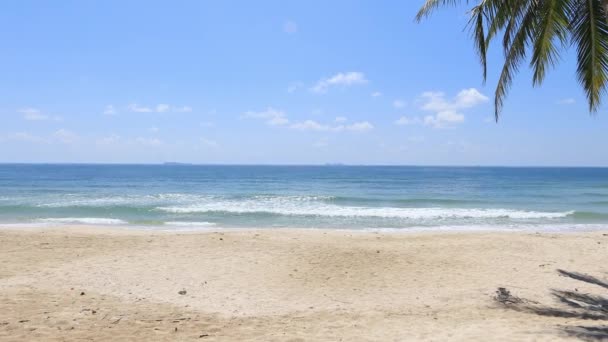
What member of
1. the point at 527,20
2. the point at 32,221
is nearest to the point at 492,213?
the point at 527,20

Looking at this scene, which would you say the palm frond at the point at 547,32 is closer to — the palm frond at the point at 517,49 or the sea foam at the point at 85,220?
the palm frond at the point at 517,49

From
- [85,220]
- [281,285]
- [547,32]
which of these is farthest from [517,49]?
[85,220]

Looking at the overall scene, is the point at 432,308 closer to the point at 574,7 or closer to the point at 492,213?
the point at 574,7

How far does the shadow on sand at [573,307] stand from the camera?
502 centimetres

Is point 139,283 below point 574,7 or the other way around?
below

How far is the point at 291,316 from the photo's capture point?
595 centimetres

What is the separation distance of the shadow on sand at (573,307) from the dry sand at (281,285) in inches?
7.4

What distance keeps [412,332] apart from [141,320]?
11.8 feet

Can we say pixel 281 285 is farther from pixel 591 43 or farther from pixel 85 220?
pixel 85 220

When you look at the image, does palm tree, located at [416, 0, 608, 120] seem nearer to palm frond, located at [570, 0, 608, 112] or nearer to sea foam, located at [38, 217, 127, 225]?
palm frond, located at [570, 0, 608, 112]

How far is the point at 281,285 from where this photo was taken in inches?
301

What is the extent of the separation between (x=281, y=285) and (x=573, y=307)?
4.74 metres

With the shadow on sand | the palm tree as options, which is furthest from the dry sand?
the palm tree

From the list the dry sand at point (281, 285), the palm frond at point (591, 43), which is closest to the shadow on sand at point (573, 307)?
the dry sand at point (281, 285)
